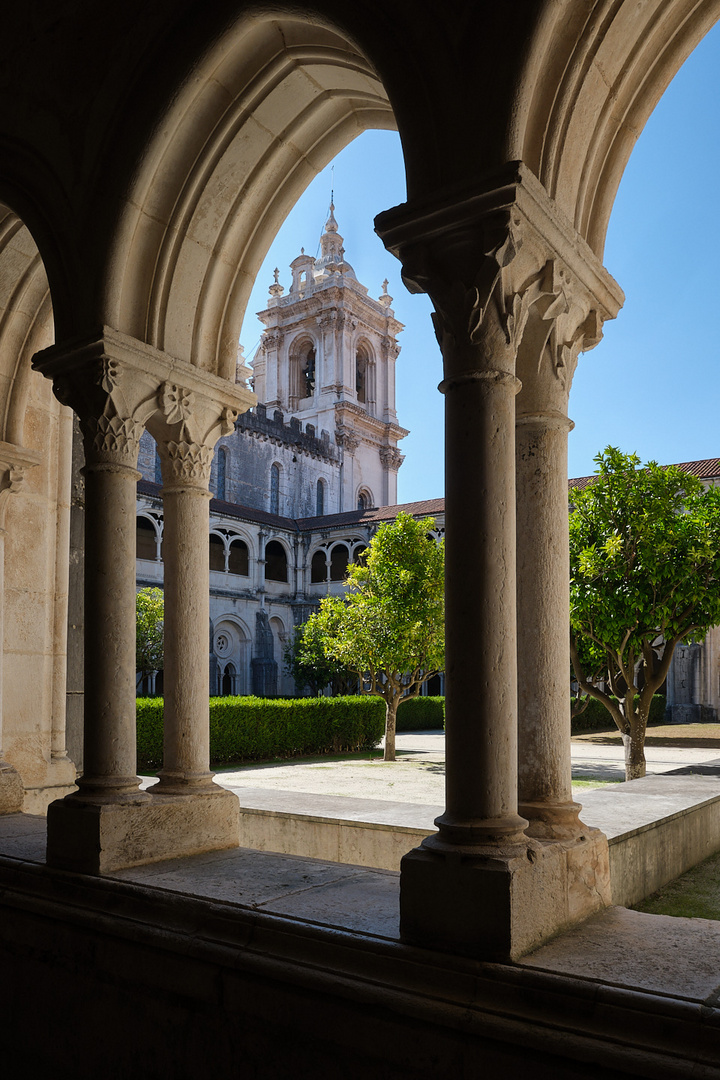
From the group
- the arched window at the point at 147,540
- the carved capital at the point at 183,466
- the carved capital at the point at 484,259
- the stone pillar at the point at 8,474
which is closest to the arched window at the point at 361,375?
the arched window at the point at 147,540

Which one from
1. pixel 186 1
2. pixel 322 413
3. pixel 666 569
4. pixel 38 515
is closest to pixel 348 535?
pixel 322 413

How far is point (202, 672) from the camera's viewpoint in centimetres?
404

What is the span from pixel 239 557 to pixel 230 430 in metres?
27.8

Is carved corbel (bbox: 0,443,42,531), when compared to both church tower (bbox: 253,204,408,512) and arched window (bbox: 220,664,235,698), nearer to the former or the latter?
arched window (bbox: 220,664,235,698)

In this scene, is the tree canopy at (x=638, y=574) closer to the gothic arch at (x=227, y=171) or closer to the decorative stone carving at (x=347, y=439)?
the gothic arch at (x=227, y=171)

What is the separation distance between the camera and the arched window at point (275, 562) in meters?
33.4

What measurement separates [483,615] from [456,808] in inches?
22.4

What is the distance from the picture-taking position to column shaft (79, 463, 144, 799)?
3.67m

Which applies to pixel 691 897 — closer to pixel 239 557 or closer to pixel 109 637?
pixel 109 637

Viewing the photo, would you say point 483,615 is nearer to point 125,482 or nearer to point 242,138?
point 125,482

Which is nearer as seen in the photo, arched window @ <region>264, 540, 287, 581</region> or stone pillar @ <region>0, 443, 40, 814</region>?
stone pillar @ <region>0, 443, 40, 814</region>

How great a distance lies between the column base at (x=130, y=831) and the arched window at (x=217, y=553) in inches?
1037

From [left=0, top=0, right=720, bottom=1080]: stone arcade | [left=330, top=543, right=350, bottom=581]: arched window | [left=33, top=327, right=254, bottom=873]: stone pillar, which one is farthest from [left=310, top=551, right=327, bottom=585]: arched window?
[left=33, top=327, right=254, bottom=873]: stone pillar

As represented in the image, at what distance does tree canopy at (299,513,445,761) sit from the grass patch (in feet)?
30.8
